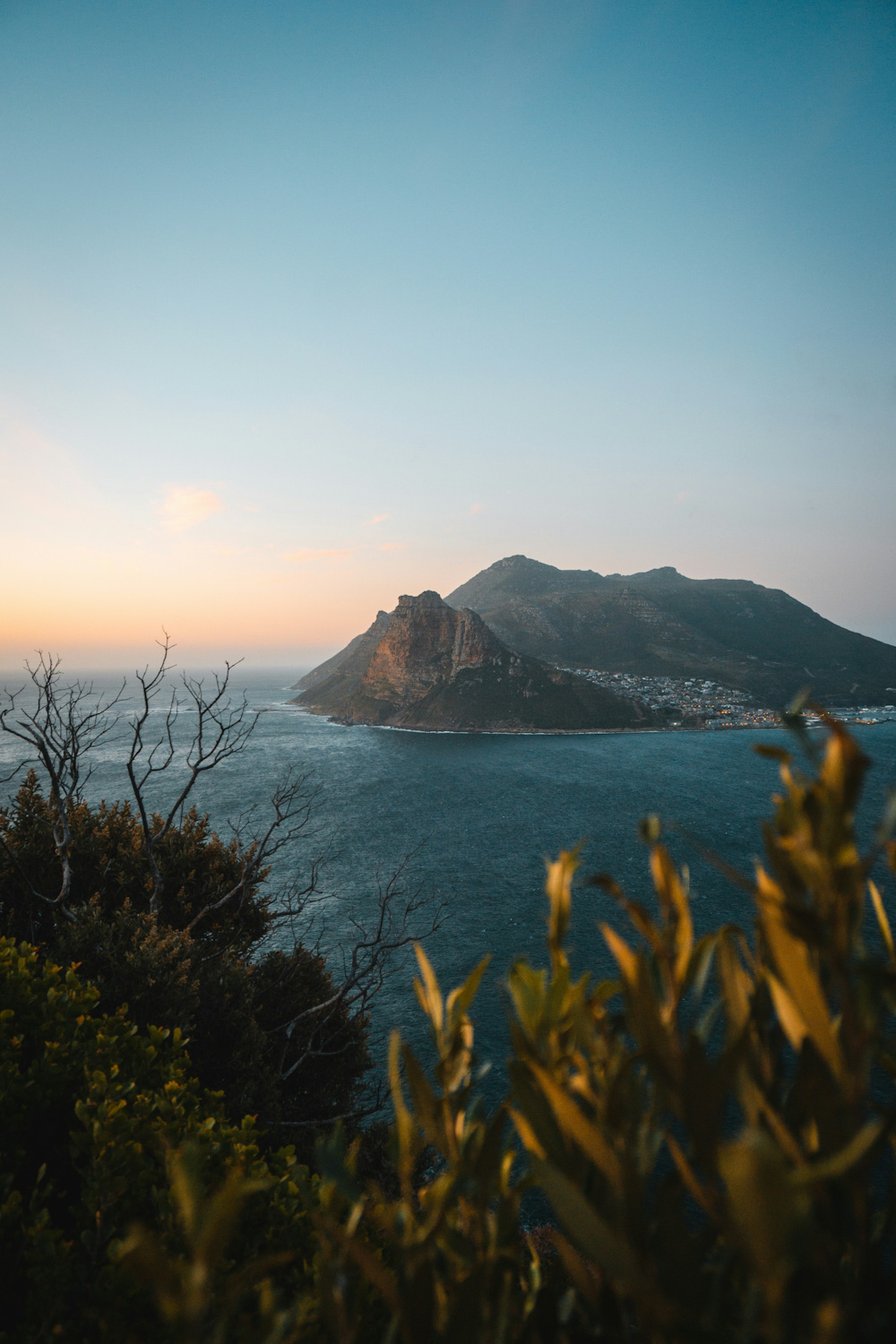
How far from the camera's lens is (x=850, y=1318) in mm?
908

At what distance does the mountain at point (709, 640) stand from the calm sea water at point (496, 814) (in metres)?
37.8

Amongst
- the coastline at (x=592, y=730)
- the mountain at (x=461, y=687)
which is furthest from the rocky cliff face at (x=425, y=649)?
the coastline at (x=592, y=730)

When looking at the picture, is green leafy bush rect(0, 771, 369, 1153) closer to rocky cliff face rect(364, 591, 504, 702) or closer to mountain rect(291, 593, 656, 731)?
mountain rect(291, 593, 656, 731)

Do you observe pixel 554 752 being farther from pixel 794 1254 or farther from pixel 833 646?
pixel 833 646

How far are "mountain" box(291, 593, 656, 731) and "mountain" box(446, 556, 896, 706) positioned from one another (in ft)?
97.1

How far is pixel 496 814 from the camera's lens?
4422 cm

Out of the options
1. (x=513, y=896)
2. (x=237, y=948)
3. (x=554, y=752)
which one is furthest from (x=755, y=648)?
(x=237, y=948)

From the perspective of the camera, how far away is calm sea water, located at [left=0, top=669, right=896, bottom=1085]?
2334cm

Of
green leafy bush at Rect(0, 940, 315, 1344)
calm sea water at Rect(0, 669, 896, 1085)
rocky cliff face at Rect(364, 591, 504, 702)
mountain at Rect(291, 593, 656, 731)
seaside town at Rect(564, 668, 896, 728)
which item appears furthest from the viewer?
rocky cliff face at Rect(364, 591, 504, 702)

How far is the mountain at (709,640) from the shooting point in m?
119

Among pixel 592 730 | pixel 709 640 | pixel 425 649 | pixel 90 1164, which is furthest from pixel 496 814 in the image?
pixel 709 640

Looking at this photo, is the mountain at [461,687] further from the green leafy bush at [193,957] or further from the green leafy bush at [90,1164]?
the green leafy bush at [90,1164]

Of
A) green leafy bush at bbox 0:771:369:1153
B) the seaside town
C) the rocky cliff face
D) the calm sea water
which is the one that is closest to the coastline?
the seaside town

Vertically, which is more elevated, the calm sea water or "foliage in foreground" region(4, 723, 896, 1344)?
"foliage in foreground" region(4, 723, 896, 1344)
